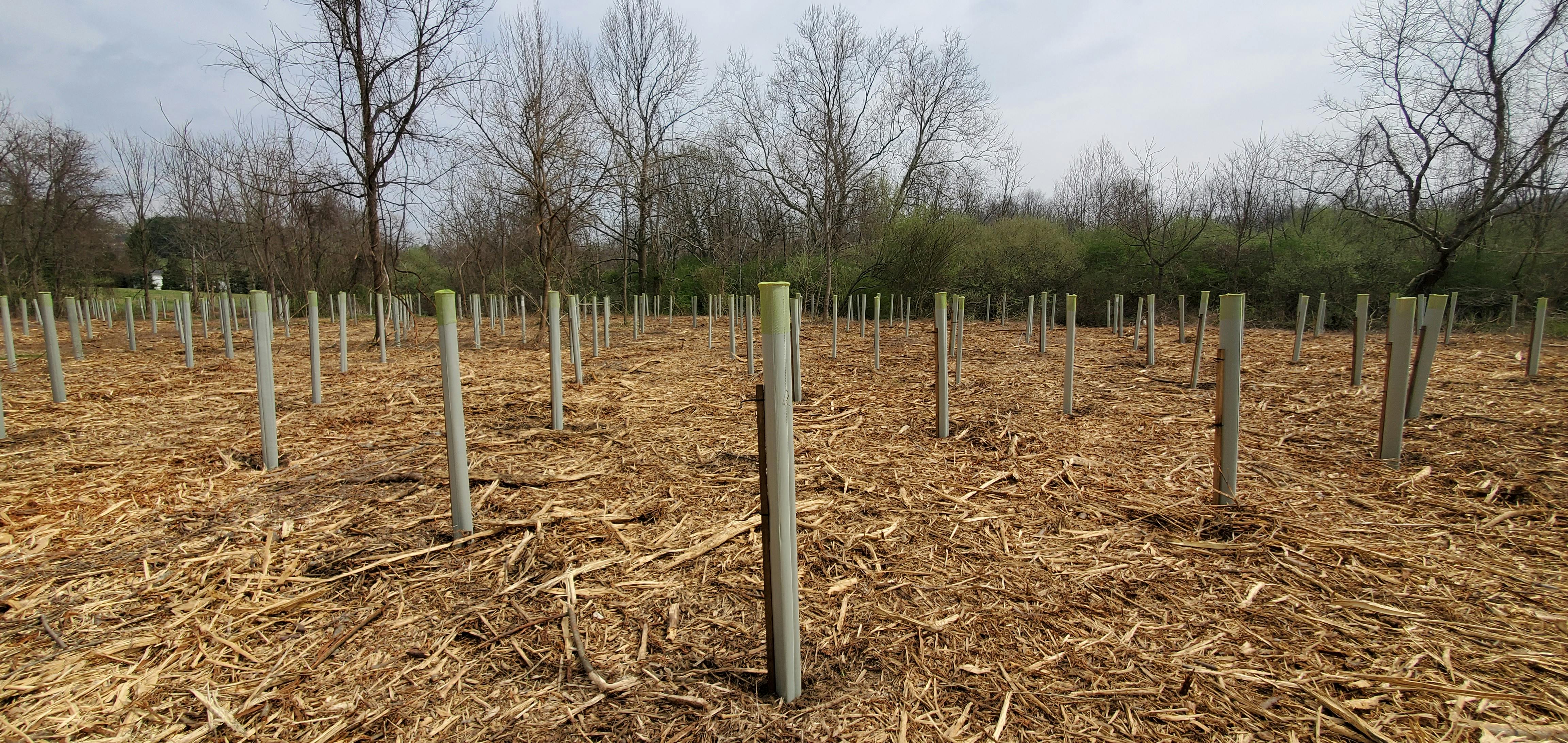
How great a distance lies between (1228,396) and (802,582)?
7.17ft

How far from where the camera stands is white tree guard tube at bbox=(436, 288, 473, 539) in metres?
2.61

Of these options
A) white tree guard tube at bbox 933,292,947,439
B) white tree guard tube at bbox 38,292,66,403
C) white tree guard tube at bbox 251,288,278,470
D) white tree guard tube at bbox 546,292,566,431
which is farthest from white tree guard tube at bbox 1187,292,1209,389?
white tree guard tube at bbox 38,292,66,403

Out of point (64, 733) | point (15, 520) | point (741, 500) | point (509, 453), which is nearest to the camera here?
point (64, 733)

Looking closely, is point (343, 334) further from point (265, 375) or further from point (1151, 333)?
point (1151, 333)

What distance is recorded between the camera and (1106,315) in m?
21.4

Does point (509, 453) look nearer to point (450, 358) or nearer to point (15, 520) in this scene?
point (450, 358)

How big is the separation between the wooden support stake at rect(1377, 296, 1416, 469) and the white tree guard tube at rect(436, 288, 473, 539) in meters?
4.54

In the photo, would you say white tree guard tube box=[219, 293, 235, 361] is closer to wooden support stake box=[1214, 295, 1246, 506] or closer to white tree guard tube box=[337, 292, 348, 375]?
white tree guard tube box=[337, 292, 348, 375]

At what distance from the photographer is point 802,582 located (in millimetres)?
2389

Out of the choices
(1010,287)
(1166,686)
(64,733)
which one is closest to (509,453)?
(64,733)

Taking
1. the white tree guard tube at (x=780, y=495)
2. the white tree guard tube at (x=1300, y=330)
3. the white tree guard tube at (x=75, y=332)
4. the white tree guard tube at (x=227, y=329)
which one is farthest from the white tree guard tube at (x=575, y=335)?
the white tree guard tube at (x=1300, y=330)

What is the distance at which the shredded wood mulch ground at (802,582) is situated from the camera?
5.51ft

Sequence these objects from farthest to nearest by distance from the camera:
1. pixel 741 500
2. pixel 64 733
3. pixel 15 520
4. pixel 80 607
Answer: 1. pixel 741 500
2. pixel 15 520
3. pixel 80 607
4. pixel 64 733

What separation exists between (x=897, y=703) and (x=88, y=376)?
973cm
